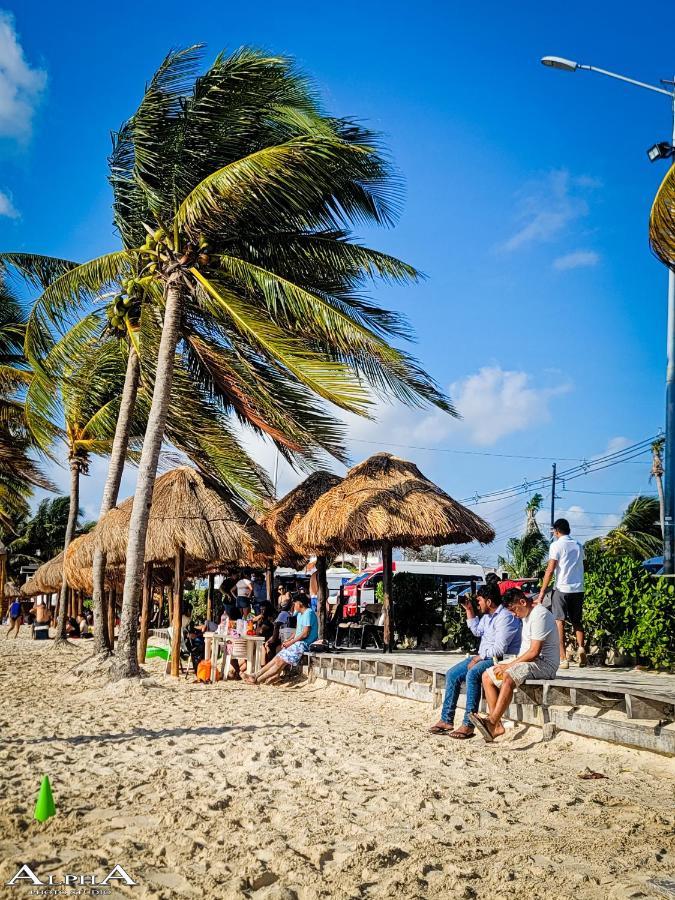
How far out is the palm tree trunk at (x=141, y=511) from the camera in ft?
34.0

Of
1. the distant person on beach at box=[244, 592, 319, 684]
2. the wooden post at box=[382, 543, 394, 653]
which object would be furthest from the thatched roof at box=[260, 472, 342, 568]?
the distant person on beach at box=[244, 592, 319, 684]

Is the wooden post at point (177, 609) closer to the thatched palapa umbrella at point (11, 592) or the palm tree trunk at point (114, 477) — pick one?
the palm tree trunk at point (114, 477)

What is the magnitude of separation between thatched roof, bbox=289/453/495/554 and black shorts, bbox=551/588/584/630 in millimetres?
3624

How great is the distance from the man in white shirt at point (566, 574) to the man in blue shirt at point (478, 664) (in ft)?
3.67

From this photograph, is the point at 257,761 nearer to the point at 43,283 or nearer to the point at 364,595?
the point at 43,283

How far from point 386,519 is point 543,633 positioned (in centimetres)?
567

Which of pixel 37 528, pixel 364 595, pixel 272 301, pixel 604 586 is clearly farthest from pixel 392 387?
pixel 37 528

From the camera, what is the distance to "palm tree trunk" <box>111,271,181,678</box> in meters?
10.4

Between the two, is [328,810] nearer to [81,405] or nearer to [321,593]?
[321,593]

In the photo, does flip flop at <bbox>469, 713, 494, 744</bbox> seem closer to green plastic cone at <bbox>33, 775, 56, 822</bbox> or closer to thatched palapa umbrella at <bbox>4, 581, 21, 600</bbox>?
green plastic cone at <bbox>33, 775, 56, 822</bbox>

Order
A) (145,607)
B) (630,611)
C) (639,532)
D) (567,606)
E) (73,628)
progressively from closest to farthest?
1. (567,606)
2. (630,611)
3. (145,607)
4. (73,628)
5. (639,532)

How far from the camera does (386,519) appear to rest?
11.9 m

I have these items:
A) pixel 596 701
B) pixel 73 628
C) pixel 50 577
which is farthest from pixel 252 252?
pixel 73 628

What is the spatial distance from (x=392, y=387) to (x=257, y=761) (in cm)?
600
